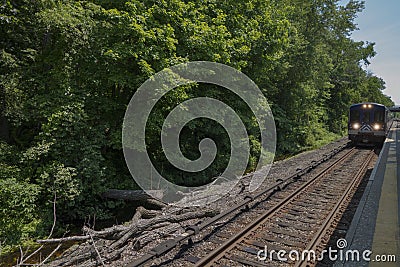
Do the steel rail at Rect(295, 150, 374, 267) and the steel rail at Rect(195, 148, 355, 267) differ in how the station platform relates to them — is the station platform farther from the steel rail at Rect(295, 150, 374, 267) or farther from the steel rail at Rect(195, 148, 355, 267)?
the steel rail at Rect(195, 148, 355, 267)

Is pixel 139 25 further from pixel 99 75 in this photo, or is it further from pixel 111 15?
pixel 99 75

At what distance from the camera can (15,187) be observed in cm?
825

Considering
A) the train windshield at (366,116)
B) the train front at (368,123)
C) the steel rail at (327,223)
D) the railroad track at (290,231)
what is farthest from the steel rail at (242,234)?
the train windshield at (366,116)

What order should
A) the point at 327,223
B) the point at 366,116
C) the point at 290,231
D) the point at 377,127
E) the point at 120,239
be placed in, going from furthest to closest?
the point at 366,116 < the point at 377,127 < the point at 327,223 < the point at 290,231 < the point at 120,239

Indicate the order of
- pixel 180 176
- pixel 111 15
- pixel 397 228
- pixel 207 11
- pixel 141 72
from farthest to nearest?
1. pixel 207 11
2. pixel 180 176
3. pixel 141 72
4. pixel 111 15
5. pixel 397 228

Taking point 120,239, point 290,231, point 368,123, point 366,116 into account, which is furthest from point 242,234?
point 366,116

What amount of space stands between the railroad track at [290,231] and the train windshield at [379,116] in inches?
443

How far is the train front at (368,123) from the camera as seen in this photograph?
18125 mm

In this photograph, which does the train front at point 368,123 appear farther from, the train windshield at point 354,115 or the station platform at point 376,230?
the station platform at point 376,230

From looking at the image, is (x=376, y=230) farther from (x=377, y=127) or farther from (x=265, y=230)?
(x=377, y=127)

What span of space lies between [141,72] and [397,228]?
8905 millimetres

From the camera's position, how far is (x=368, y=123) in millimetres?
18344

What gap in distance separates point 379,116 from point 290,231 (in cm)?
1656

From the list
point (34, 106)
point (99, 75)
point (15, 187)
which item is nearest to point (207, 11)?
point (99, 75)
